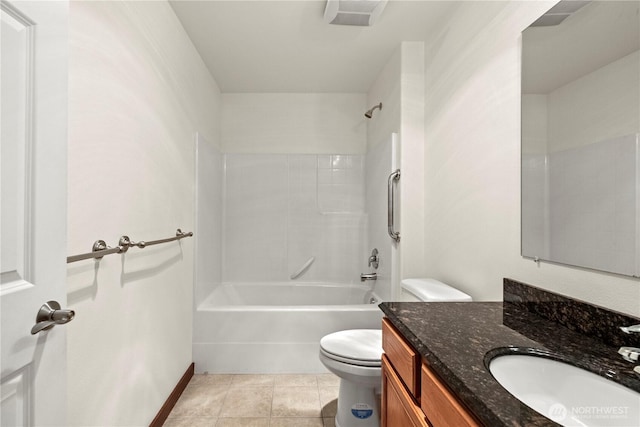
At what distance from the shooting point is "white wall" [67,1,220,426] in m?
1.17

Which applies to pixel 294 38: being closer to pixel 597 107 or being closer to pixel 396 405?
pixel 597 107

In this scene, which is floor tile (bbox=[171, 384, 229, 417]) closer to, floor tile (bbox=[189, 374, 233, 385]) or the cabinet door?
floor tile (bbox=[189, 374, 233, 385])

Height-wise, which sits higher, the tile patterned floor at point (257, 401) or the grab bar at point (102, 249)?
the grab bar at point (102, 249)

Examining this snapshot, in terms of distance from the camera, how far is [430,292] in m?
1.76

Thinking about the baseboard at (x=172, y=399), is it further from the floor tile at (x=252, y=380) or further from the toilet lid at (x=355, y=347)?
the toilet lid at (x=355, y=347)

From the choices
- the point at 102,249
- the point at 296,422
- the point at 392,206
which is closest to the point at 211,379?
the point at 296,422

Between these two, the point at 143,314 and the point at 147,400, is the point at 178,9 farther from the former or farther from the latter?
the point at 147,400

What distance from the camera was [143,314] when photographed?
5.44ft

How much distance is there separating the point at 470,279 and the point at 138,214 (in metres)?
1.69

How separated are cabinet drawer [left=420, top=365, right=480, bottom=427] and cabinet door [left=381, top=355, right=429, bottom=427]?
0.05m

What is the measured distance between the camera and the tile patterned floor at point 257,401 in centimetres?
191

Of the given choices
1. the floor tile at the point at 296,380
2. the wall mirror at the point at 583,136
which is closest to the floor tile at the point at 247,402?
the floor tile at the point at 296,380

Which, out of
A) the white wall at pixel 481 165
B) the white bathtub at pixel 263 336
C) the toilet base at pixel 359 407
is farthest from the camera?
the white bathtub at pixel 263 336

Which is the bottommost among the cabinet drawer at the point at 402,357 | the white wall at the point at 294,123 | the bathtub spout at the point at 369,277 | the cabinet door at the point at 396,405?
the cabinet door at the point at 396,405
